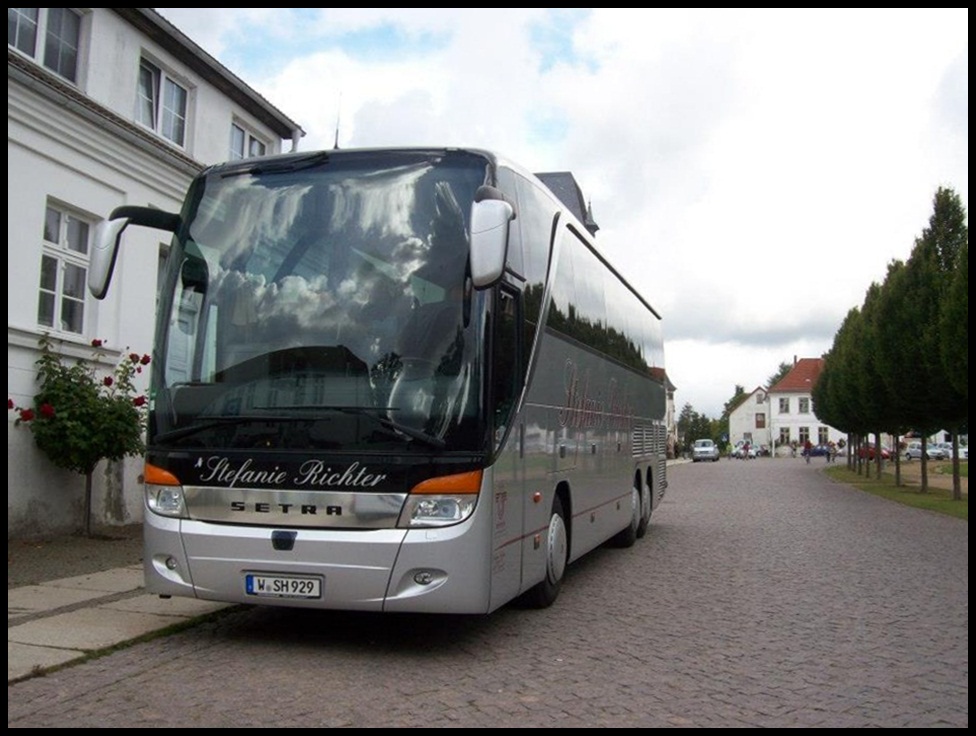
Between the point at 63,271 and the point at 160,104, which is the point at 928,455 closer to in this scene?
the point at 160,104

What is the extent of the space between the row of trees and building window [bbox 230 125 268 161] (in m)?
14.3

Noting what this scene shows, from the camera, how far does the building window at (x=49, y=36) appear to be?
12828mm

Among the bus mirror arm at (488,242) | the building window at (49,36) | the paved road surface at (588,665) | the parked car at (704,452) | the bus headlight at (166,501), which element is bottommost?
the paved road surface at (588,665)

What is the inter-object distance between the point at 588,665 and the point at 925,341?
67.4 ft

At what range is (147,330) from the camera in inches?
602

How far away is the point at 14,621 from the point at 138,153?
908 cm

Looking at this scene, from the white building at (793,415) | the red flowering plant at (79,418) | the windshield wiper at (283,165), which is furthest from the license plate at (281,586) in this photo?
the white building at (793,415)

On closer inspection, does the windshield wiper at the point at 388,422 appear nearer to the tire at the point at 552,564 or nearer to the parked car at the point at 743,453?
the tire at the point at 552,564

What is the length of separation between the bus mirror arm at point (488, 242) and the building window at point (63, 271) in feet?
28.4

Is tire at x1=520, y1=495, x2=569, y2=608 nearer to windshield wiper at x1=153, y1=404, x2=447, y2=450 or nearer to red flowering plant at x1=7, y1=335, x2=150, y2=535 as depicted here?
windshield wiper at x1=153, y1=404, x2=447, y2=450

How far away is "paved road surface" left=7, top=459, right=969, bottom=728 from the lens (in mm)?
5387

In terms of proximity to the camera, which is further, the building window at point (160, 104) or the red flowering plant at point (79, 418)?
the building window at point (160, 104)

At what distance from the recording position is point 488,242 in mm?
6098

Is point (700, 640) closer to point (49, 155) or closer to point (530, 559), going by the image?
point (530, 559)
